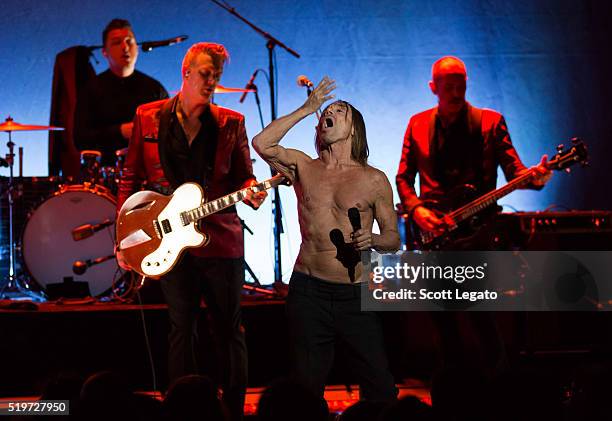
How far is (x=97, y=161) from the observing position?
26.0ft

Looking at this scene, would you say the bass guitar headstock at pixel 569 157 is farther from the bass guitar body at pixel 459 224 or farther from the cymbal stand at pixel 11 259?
the cymbal stand at pixel 11 259

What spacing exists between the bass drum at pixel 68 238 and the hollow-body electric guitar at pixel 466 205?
3426mm

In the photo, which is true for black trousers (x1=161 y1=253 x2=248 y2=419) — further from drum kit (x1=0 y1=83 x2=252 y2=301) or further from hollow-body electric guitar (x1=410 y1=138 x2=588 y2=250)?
drum kit (x1=0 y1=83 x2=252 y2=301)

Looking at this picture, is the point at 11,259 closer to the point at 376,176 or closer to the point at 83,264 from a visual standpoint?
the point at 83,264

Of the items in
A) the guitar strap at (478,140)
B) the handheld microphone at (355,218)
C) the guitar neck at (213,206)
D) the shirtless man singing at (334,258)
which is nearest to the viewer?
the handheld microphone at (355,218)

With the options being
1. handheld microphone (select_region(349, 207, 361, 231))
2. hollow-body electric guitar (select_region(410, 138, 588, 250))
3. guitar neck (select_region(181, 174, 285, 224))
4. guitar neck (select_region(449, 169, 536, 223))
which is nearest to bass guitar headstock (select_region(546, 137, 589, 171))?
hollow-body electric guitar (select_region(410, 138, 588, 250))

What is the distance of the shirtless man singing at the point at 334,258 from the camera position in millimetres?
4059

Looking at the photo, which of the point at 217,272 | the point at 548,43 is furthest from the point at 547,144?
the point at 217,272

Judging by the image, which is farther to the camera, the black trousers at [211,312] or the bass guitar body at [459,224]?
the bass guitar body at [459,224]

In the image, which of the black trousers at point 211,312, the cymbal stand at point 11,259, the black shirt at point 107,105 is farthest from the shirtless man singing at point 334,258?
the cymbal stand at point 11,259

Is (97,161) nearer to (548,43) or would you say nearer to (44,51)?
(44,51)

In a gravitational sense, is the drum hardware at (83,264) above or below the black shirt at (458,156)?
below

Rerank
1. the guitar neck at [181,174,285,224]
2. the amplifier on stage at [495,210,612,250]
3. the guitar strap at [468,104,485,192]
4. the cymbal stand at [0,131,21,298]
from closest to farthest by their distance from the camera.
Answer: the guitar neck at [181,174,285,224] → the guitar strap at [468,104,485,192] → the amplifier on stage at [495,210,612,250] → the cymbal stand at [0,131,21,298]

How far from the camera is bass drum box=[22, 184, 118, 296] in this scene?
306 inches
